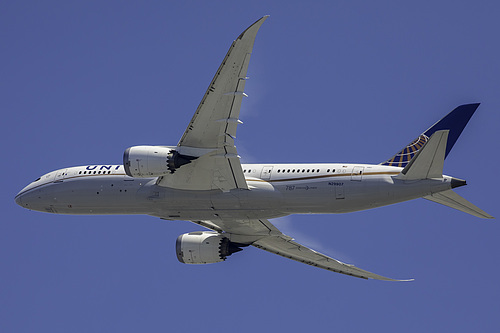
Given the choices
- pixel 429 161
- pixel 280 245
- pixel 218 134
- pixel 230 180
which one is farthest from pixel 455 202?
pixel 280 245

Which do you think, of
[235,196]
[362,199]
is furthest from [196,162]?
[362,199]

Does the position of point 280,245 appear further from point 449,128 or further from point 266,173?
point 449,128

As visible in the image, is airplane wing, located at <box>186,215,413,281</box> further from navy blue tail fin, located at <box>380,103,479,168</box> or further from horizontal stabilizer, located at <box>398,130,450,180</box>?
horizontal stabilizer, located at <box>398,130,450,180</box>

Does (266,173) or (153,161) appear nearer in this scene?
(153,161)

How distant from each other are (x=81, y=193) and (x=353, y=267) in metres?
15.5

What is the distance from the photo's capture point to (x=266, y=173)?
1598 inches

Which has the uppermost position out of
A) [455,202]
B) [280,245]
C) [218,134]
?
[218,134]

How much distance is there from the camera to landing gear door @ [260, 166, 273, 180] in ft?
132

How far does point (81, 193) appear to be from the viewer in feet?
141

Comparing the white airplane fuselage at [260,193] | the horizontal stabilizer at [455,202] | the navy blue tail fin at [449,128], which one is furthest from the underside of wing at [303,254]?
the horizontal stabilizer at [455,202]

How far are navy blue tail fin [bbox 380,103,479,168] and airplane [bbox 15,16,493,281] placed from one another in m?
0.05

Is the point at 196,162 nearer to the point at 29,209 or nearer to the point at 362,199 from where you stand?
the point at 362,199

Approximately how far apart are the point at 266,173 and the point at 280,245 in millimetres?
8652

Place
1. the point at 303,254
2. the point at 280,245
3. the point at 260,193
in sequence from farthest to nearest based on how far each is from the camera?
the point at 303,254, the point at 280,245, the point at 260,193
